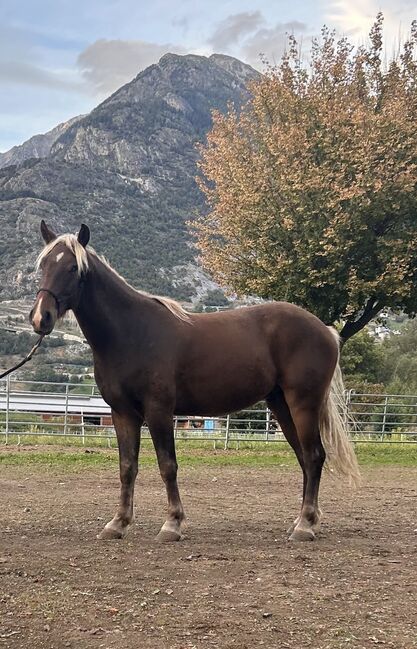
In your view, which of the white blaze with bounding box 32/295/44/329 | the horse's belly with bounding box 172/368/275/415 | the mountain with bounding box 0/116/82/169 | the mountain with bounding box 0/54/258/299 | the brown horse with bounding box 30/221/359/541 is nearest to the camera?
the white blaze with bounding box 32/295/44/329

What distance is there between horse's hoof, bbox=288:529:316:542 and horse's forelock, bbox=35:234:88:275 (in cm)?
294

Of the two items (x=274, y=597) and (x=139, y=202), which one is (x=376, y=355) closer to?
(x=274, y=597)

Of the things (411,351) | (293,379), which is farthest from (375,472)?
(411,351)

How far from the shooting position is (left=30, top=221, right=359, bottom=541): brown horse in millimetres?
5180

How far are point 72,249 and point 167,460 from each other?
199 centimetres

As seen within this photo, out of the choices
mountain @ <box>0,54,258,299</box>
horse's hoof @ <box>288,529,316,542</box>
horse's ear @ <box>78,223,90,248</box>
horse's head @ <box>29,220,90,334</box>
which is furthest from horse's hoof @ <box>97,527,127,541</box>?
mountain @ <box>0,54,258,299</box>

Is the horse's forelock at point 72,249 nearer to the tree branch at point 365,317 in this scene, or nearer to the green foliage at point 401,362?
the tree branch at point 365,317

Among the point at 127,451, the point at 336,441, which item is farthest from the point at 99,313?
the point at 336,441

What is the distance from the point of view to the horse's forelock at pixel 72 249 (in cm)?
507

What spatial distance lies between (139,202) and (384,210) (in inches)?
2532

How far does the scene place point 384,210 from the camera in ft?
47.5

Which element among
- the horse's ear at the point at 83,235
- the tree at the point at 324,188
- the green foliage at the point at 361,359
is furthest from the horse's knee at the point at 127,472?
the green foliage at the point at 361,359

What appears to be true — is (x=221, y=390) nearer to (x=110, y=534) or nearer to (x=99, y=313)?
(x=99, y=313)

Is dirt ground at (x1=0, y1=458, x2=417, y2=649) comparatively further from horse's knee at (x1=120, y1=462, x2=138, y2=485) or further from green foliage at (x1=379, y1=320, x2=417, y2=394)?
green foliage at (x1=379, y1=320, x2=417, y2=394)
